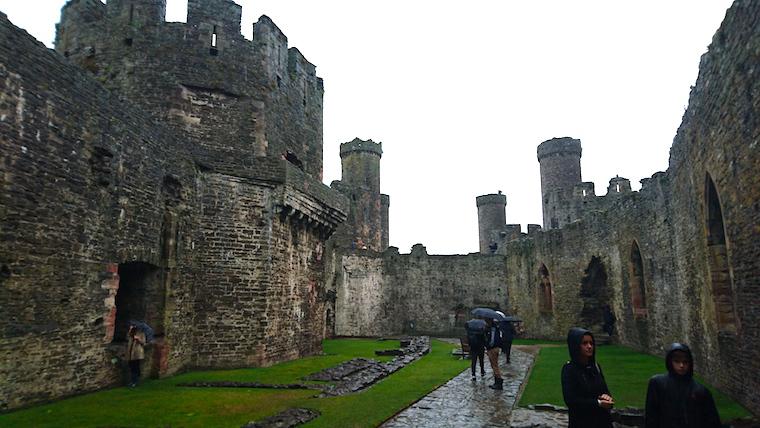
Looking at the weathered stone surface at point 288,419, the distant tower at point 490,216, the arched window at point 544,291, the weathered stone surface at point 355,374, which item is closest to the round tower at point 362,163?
the distant tower at point 490,216

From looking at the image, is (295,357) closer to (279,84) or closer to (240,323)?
(240,323)

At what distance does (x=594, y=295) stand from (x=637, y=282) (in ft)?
14.6

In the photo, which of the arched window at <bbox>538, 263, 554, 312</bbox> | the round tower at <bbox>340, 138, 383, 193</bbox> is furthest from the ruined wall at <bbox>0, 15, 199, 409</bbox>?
the round tower at <bbox>340, 138, 383, 193</bbox>

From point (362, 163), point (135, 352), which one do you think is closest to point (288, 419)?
point (135, 352)

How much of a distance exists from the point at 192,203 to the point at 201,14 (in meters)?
6.49

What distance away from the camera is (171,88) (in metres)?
16.3

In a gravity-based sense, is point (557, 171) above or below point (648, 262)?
above

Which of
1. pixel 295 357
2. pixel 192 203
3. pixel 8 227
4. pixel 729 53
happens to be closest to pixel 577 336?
pixel 729 53

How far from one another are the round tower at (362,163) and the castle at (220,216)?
605 inches

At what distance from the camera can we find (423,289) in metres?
32.8

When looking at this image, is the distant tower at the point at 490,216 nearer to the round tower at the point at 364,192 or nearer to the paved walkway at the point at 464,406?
the round tower at the point at 364,192

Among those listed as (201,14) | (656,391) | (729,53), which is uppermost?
(201,14)

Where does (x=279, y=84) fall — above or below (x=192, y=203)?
above

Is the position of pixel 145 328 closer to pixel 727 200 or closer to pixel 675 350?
pixel 675 350
